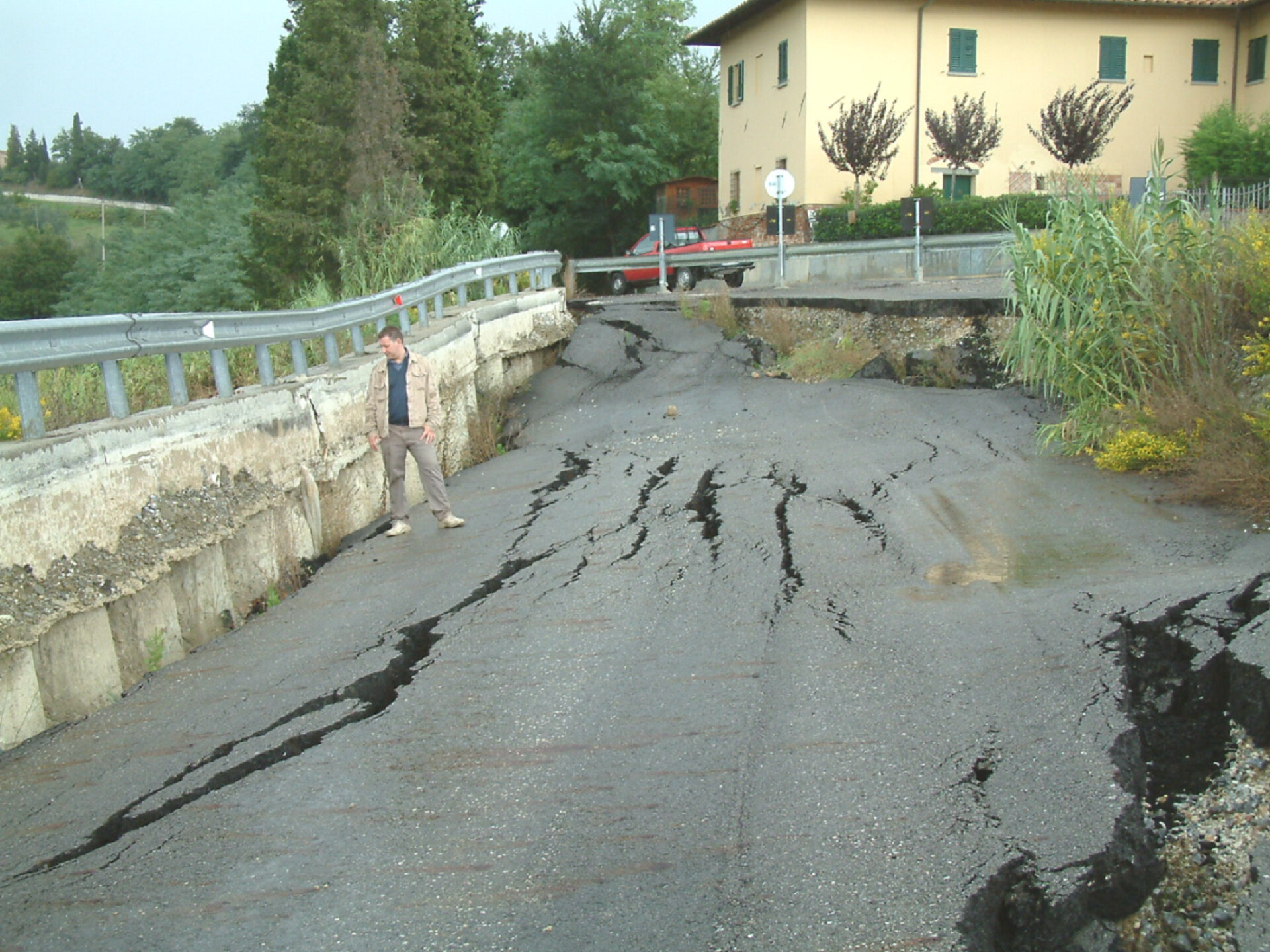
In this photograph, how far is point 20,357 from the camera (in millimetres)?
5859

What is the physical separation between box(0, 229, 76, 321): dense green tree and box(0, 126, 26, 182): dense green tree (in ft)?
356

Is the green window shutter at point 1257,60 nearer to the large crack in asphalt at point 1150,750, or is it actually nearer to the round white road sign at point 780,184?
the round white road sign at point 780,184

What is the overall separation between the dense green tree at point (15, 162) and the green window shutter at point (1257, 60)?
593 feet

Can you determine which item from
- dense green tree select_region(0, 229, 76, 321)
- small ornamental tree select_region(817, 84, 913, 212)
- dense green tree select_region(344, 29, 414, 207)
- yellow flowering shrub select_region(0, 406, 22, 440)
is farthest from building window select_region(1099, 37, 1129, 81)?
dense green tree select_region(0, 229, 76, 321)

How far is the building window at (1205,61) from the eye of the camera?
37.1 metres

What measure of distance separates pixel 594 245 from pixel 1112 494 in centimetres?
4430

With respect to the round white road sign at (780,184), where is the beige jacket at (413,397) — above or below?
below

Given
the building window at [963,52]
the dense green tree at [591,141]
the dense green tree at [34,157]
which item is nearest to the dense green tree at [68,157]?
the dense green tree at [34,157]

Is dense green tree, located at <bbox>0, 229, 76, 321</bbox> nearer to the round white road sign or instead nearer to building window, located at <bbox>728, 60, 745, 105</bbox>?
building window, located at <bbox>728, 60, 745, 105</bbox>

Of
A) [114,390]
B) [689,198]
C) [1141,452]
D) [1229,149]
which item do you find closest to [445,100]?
[689,198]

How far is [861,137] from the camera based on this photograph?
32.3 m

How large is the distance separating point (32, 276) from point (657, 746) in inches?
3535

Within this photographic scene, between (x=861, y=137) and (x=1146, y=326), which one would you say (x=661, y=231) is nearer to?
(x=861, y=137)

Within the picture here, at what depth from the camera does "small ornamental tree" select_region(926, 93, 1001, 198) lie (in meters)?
33.4
